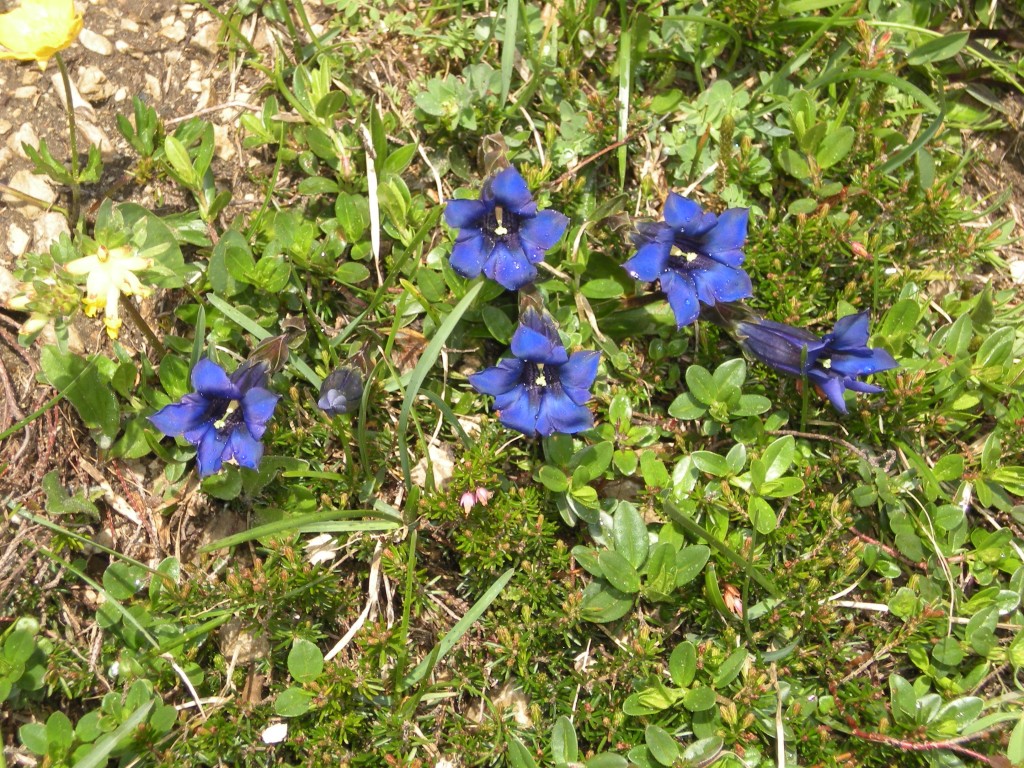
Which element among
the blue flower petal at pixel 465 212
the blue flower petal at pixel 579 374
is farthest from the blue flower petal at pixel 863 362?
the blue flower petal at pixel 465 212

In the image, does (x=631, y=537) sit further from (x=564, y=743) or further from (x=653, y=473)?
(x=564, y=743)

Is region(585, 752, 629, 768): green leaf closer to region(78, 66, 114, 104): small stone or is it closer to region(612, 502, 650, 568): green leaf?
region(612, 502, 650, 568): green leaf

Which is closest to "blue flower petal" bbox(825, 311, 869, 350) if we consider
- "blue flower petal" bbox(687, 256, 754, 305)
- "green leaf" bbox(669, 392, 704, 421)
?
"blue flower petal" bbox(687, 256, 754, 305)

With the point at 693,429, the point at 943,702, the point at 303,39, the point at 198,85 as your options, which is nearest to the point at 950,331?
the point at 693,429

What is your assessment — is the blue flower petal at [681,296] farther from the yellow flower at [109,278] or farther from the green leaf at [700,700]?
the yellow flower at [109,278]

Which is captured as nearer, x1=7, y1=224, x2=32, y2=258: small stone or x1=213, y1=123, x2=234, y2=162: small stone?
x1=7, y1=224, x2=32, y2=258: small stone

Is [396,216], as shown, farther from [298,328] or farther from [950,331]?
[950,331]

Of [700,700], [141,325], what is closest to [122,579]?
[141,325]
